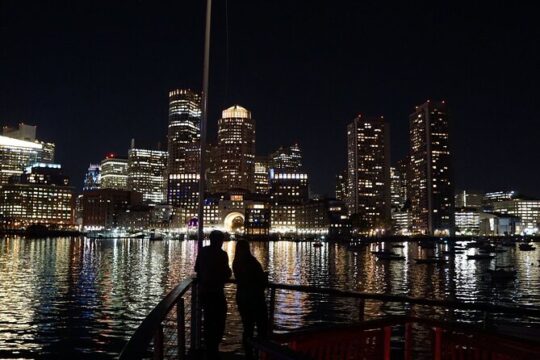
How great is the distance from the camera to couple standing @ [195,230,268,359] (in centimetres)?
970

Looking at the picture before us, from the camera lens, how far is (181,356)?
24.6 feet

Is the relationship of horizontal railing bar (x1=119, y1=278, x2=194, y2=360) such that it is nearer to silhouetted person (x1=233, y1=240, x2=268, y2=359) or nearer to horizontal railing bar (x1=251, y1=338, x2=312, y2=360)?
horizontal railing bar (x1=251, y1=338, x2=312, y2=360)

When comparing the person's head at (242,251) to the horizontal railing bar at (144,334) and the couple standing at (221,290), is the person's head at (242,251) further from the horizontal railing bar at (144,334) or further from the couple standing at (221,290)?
the horizontal railing bar at (144,334)

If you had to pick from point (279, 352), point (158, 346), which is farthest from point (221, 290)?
point (279, 352)

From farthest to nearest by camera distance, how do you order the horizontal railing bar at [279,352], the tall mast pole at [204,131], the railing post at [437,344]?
the tall mast pole at [204,131] < the railing post at [437,344] < the horizontal railing bar at [279,352]

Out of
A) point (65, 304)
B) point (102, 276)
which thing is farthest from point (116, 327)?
point (102, 276)

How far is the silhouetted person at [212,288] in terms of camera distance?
31.7 ft

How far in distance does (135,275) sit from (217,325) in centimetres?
4441

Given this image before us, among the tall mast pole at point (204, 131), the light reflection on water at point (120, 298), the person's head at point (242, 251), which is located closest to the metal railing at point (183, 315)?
the person's head at point (242, 251)

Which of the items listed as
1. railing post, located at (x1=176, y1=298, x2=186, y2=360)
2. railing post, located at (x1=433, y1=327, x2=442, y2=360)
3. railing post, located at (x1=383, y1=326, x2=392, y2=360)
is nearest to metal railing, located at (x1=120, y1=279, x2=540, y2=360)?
railing post, located at (x1=176, y1=298, x2=186, y2=360)

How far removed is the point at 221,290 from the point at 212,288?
0.21 meters

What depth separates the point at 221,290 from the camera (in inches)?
390

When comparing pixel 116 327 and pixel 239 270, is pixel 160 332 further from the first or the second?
pixel 116 327

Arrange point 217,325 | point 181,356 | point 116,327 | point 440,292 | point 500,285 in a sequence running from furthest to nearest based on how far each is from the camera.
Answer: point 500,285 < point 440,292 < point 116,327 < point 217,325 < point 181,356
